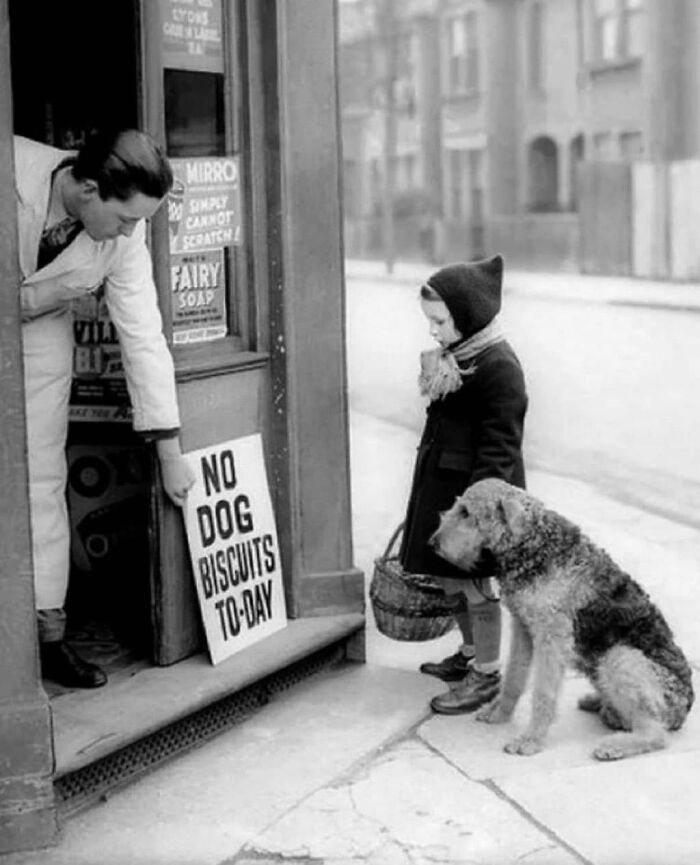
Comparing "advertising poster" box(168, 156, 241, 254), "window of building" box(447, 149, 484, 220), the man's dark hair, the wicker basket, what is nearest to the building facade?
"advertising poster" box(168, 156, 241, 254)

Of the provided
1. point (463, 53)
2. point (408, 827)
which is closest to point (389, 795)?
point (408, 827)

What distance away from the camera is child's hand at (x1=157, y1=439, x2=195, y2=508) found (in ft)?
17.7

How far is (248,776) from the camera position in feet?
17.0

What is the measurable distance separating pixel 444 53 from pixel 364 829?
44.5 meters

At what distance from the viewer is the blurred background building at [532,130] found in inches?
1247

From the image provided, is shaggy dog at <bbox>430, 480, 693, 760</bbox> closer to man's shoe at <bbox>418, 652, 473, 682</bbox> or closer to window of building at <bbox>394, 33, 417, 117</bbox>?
man's shoe at <bbox>418, 652, 473, 682</bbox>

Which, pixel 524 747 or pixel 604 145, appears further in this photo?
pixel 604 145

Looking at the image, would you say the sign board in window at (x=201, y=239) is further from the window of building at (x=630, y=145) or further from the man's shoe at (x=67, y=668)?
the window of building at (x=630, y=145)

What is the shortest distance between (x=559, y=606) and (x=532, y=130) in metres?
38.5

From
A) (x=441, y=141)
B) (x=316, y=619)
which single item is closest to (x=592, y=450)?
(x=316, y=619)

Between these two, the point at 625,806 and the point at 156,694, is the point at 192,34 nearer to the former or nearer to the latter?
the point at 156,694

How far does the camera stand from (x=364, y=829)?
15.5ft

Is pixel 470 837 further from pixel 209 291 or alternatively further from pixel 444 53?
pixel 444 53

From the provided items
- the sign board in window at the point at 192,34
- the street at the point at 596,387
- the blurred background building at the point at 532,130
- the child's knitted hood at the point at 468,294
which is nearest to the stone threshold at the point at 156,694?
the child's knitted hood at the point at 468,294
